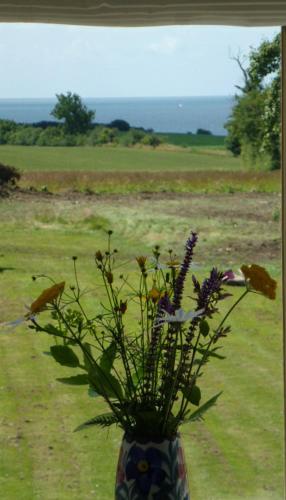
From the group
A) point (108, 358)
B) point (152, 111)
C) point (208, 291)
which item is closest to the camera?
point (208, 291)

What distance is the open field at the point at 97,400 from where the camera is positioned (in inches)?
101

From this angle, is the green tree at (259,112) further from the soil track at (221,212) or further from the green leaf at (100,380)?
the green leaf at (100,380)

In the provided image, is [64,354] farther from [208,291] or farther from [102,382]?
[208,291]

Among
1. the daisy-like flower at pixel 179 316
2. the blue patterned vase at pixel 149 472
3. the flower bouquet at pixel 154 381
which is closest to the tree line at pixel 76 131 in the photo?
the flower bouquet at pixel 154 381

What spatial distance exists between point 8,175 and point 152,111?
45 centimetres

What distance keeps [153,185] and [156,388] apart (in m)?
0.87

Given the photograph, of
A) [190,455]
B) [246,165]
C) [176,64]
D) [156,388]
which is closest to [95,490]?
[190,455]

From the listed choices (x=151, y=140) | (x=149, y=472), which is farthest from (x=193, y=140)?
(x=149, y=472)

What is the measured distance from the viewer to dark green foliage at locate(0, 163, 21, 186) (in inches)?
103

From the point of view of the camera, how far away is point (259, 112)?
2.65m

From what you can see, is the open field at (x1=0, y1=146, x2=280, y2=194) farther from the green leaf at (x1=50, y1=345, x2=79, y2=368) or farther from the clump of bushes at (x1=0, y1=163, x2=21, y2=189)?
the green leaf at (x1=50, y1=345, x2=79, y2=368)

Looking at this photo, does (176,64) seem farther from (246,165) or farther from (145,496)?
(145,496)

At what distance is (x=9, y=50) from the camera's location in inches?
102

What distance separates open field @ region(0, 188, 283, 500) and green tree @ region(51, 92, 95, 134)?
15 cm
